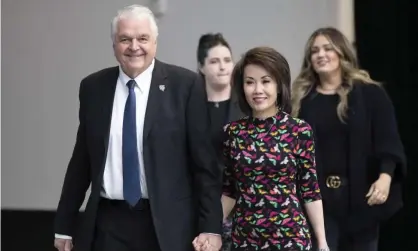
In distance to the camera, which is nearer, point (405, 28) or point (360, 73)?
point (360, 73)

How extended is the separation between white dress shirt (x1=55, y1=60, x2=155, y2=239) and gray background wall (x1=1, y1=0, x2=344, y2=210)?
2.39 meters

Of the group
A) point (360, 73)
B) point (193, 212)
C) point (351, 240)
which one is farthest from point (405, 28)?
point (193, 212)

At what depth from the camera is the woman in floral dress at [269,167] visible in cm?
329

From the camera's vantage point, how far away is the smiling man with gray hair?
335 centimetres

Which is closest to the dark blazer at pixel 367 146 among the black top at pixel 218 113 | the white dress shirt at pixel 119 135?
the black top at pixel 218 113

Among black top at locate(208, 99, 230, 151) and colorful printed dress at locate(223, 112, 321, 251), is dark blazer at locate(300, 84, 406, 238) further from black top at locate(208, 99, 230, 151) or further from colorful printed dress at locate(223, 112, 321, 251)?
colorful printed dress at locate(223, 112, 321, 251)

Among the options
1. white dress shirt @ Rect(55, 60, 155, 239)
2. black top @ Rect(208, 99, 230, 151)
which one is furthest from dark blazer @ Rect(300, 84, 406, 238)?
white dress shirt @ Rect(55, 60, 155, 239)

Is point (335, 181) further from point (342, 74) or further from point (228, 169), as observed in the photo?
point (228, 169)

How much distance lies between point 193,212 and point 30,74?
329 cm

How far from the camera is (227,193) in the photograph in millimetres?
3471

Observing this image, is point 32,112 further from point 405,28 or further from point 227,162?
point 227,162

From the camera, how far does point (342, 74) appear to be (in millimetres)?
4438

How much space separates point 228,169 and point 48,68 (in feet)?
10.7

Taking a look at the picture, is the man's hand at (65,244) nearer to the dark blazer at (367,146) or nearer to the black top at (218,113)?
the black top at (218,113)
